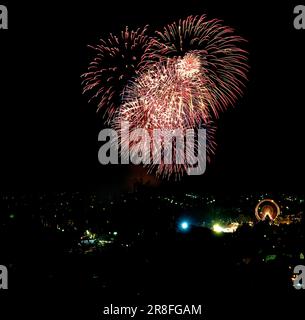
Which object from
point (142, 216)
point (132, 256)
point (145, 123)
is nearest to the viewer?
point (132, 256)

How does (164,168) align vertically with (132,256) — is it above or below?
above

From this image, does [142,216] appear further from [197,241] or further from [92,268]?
[197,241]

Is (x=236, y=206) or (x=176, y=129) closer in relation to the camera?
(x=176, y=129)

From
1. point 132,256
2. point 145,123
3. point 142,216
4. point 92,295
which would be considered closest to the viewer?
point 92,295
